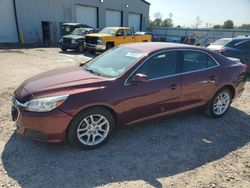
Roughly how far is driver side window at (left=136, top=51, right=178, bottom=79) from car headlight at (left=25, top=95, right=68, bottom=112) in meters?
1.32

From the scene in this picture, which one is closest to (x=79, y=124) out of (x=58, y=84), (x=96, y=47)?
(x=58, y=84)

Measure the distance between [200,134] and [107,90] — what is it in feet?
6.60

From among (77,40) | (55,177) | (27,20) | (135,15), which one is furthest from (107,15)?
(55,177)

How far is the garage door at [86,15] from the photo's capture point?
25.4 meters

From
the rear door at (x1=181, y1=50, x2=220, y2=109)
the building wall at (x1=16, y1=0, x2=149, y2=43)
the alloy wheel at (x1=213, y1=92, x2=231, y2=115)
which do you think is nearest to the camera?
the rear door at (x1=181, y1=50, x2=220, y2=109)

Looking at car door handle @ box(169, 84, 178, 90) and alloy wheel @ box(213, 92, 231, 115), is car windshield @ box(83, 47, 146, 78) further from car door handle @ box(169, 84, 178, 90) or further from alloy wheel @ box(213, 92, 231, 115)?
alloy wheel @ box(213, 92, 231, 115)

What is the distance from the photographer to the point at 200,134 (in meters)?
4.33

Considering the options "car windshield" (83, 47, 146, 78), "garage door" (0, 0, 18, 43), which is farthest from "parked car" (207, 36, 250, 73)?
"garage door" (0, 0, 18, 43)

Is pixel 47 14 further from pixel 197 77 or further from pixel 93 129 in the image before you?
pixel 93 129

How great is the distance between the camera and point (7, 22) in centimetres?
2048

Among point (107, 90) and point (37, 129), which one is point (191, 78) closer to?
point (107, 90)

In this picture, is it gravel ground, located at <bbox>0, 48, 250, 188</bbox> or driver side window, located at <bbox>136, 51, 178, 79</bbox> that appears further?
driver side window, located at <bbox>136, 51, 178, 79</bbox>

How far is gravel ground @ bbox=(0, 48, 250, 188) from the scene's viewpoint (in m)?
3.03

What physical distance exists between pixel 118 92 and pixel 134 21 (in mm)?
29794
